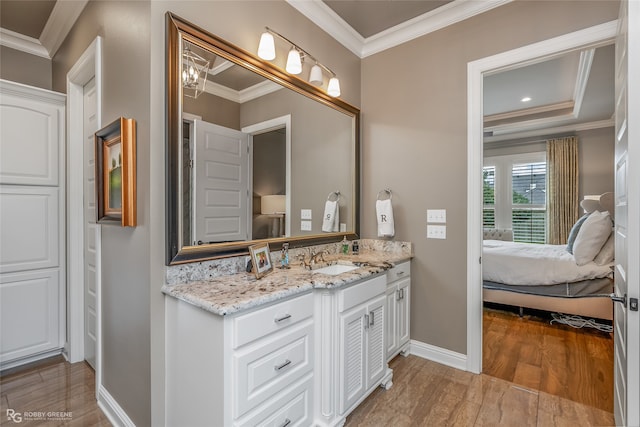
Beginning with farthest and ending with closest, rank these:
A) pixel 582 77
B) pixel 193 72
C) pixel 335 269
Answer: pixel 582 77
pixel 335 269
pixel 193 72

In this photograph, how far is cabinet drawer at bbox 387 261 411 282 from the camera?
2312 mm

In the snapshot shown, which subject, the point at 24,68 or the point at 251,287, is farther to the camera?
the point at 24,68

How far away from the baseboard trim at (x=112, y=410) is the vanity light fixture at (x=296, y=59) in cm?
226

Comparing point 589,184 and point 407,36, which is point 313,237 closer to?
point 407,36

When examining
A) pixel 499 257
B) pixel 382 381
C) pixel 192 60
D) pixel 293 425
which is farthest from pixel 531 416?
pixel 192 60

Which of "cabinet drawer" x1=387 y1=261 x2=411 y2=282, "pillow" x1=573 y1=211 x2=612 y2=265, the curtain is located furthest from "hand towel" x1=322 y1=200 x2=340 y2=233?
the curtain

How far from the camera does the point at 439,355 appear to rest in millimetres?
2498

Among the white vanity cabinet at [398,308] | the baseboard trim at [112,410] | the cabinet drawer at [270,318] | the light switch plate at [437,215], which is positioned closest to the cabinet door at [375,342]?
the white vanity cabinet at [398,308]

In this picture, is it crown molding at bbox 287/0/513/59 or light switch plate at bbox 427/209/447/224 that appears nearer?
crown molding at bbox 287/0/513/59

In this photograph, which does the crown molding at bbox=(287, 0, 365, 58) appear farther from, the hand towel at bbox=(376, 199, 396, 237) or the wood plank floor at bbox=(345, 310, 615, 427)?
the wood plank floor at bbox=(345, 310, 615, 427)

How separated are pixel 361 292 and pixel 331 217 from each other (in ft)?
3.19

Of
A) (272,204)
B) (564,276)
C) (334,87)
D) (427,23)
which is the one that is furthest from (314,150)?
(564,276)

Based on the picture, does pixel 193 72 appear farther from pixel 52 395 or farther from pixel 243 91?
pixel 52 395

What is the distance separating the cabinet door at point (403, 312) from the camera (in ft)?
8.03
